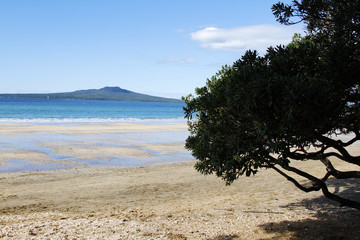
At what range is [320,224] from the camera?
8742 mm

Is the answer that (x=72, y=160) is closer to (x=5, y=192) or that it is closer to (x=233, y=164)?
(x=5, y=192)

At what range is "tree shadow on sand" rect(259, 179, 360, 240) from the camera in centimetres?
794

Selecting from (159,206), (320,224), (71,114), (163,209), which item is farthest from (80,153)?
(71,114)

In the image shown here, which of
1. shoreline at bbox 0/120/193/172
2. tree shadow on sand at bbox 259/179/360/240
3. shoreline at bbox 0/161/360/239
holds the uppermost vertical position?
shoreline at bbox 0/120/193/172

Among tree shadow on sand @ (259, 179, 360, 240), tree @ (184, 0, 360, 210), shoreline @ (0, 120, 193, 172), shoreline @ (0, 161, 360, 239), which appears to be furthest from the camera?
shoreline @ (0, 120, 193, 172)

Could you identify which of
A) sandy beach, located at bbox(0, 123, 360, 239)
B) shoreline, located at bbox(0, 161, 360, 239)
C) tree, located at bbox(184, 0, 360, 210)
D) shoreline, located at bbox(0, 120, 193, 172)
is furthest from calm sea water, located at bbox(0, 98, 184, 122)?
tree, located at bbox(184, 0, 360, 210)

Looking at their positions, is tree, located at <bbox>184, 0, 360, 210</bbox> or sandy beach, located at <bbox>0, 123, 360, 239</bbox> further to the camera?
sandy beach, located at <bbox>0, 123, 360, 239</bbox>

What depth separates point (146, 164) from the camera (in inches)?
784

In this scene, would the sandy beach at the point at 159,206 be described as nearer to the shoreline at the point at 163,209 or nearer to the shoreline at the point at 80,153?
the shoreline at the point at 163,209

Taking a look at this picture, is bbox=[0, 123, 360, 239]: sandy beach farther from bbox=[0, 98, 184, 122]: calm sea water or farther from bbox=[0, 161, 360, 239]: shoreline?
bbox=[0, 98, 184, 122]: calm sea water

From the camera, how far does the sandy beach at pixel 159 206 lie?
8.52m

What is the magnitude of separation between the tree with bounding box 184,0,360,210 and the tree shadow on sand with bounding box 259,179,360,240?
31.8 inches

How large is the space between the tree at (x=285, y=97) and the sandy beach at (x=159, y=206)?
188cm

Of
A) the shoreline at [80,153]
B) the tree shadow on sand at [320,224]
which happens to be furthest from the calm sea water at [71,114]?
the tree shadow on sand at [320,224]
